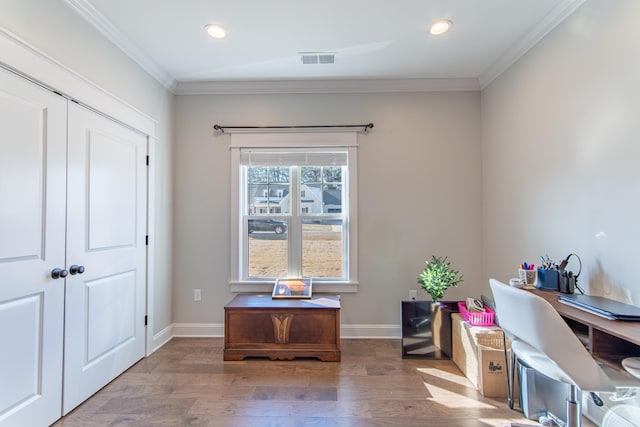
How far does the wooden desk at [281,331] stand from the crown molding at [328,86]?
2.18 metres

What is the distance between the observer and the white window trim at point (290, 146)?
10.3 ft

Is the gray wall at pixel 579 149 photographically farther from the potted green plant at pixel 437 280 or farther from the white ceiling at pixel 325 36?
the potted green plant at pixel 437 280

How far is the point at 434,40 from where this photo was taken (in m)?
2.44

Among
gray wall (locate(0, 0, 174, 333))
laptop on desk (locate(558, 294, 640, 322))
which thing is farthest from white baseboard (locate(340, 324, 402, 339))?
gray wall (locate(0, 0, 174, 333))

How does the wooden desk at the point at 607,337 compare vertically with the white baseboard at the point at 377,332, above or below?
above

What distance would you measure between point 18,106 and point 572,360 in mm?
2952

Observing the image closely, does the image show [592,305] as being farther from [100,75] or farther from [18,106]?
[100,75]

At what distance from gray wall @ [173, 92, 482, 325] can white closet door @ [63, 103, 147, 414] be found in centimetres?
54

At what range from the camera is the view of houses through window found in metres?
3.25

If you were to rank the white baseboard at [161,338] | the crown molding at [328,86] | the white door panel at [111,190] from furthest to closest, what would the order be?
the crown molding at [328,86], the white baseboard at [161,338], the white door panel at [111,190]

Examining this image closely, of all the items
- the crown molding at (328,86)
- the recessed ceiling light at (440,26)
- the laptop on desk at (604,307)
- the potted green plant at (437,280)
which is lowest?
the potted green plant at (437,280)

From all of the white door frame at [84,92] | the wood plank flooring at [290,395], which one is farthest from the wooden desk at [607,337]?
the white door frame at [84,92]

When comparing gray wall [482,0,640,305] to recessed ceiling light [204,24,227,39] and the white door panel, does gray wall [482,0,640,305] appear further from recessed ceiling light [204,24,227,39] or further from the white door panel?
the white door panel

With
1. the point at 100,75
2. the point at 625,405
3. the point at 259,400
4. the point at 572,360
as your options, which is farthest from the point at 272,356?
the point at 100,75
